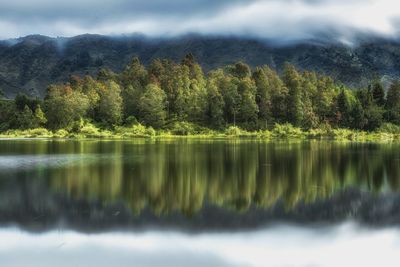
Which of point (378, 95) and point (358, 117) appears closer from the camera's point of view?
point (358, 117)

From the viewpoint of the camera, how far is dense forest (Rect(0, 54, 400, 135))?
10800cm

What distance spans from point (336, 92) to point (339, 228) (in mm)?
114598

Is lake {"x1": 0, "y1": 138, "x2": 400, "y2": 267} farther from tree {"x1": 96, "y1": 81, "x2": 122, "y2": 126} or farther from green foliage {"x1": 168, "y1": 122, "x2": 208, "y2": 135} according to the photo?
tree {"x1": 96, "y1": 81, "x2": 122, "y2": 126}

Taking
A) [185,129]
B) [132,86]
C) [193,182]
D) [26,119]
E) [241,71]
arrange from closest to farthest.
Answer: [193,182] < [185,129] < [26,119] < [132,86] < [241,71]

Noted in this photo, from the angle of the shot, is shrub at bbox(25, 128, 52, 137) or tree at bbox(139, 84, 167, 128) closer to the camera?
shrub at bbox(25, 128, 52, 137)

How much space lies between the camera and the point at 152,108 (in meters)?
107

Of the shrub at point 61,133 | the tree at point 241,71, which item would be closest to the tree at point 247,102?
the tree at point 241,71

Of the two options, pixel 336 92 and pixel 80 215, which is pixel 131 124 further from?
pixel 80 215

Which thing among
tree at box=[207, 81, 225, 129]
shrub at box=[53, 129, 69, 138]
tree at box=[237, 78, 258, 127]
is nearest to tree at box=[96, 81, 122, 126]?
shrub at box=[53, 129, 69, 138]

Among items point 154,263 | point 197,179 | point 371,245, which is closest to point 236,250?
point 154,263

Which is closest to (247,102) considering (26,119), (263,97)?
(263,97)

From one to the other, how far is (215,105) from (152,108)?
1388cm

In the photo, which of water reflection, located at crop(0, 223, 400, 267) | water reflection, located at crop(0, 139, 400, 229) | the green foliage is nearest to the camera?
water reflection, located at crop(0, 223, 400, 267)

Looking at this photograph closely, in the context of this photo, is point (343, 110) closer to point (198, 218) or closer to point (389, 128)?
point (389, 128)
